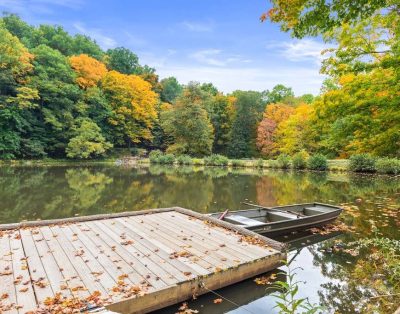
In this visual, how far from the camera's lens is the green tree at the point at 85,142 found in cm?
3334

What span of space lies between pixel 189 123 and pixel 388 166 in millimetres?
23175

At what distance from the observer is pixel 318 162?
91.4ft

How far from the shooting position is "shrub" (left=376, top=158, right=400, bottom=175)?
23609mm

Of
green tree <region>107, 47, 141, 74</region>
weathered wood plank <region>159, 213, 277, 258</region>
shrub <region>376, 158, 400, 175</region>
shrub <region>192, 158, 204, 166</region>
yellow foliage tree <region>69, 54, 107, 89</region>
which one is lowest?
shrub <region>192, 158, 204, 166</region>

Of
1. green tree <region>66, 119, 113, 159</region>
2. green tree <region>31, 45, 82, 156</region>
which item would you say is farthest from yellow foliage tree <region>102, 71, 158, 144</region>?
green tree <region>31, 45, 82, 156</region>

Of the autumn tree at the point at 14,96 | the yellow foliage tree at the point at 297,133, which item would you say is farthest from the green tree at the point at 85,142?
the yellow foliage tree at the point at 297,133

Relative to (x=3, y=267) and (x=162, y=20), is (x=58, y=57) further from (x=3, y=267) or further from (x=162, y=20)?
(x=3, y=267)

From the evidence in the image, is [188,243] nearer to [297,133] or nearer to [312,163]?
[312,163]

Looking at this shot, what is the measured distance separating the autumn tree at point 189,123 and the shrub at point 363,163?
19074 millimetres

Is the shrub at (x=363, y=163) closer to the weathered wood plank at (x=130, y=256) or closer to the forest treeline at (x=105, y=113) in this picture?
the forest treeline at (x=105, y=113)

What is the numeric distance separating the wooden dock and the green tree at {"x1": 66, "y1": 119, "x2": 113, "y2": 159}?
95.5 feet

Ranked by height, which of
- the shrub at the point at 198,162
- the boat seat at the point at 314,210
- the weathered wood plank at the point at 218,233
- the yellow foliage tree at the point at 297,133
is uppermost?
the yellow foliage tree at the point at 297,133

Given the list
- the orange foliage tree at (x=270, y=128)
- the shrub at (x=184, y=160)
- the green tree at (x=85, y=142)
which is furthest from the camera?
the orange foliage tree at (x=270, y=128)

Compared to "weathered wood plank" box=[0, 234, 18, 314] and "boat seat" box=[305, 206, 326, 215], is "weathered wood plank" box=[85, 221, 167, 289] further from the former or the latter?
"boat seat" box=[305, 206, 326, 215]
